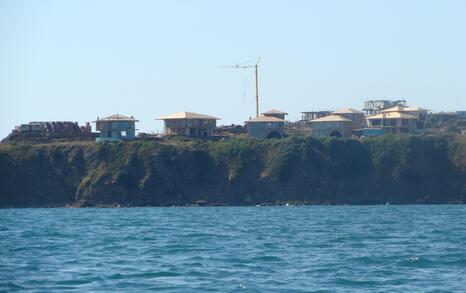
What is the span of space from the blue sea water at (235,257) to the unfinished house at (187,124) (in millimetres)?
87003

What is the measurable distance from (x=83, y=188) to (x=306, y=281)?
9988 centimetres

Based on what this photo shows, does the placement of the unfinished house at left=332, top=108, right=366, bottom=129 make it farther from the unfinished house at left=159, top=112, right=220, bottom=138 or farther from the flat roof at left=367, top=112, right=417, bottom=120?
the unfinished house at left=159, top=112, right=220, bottom=138

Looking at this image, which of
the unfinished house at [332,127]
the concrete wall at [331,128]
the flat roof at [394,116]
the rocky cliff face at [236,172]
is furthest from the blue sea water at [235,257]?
the flat roof at [394,116]

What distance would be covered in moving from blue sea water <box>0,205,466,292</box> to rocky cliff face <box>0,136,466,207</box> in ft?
182

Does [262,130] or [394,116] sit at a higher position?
[394,116]

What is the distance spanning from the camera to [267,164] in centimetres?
14800

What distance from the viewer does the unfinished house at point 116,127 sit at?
167 meters

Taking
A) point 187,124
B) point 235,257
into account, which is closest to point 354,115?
point 187,124

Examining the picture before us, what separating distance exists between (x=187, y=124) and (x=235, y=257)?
119225 millimetres

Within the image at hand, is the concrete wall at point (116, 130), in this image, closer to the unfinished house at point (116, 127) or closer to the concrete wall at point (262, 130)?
the unfinished house at point (116, 127)

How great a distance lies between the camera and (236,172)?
145 m

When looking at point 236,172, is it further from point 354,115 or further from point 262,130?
point 354,115

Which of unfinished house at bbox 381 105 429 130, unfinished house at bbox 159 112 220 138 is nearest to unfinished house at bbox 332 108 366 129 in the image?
unfinished house at bbox 381 105 429 130

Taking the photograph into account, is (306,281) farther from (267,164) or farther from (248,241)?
(267,164)
